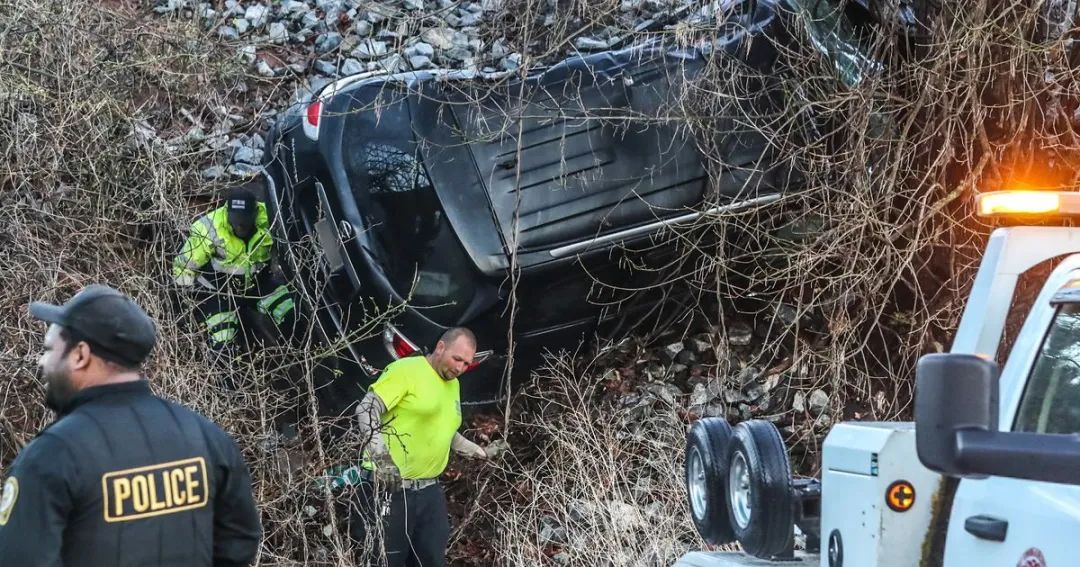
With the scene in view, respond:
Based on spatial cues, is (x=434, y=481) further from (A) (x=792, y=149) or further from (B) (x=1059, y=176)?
(B) (x=1059, y=176)

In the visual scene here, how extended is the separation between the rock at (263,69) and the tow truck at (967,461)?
6.22 metres

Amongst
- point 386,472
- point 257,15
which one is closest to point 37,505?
point 386,472

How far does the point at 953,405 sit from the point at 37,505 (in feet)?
6.26

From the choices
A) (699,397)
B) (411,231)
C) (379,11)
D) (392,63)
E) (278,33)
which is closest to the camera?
(411,231)

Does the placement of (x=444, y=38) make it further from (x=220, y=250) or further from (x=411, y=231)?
(x=220, y=250)

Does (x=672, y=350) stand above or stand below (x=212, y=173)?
below

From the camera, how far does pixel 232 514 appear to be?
300 cm

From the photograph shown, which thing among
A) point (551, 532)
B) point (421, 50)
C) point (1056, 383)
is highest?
point (421, 50)

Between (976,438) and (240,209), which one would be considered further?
(240,209)

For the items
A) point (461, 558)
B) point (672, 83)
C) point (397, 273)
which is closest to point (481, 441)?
point (461, 558)

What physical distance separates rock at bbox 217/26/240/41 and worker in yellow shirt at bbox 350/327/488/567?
385cm

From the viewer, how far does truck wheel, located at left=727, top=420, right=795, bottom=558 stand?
3359mm

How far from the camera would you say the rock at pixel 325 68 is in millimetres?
8992

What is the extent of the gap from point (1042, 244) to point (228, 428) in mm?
4544
